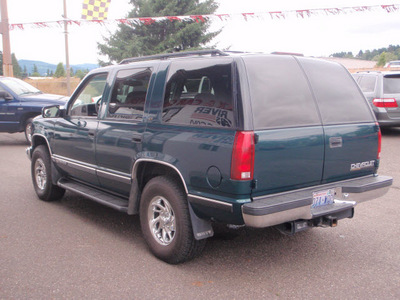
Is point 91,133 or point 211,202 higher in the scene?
point 91,133

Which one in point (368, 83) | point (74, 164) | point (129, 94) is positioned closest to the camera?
point (129, 94)

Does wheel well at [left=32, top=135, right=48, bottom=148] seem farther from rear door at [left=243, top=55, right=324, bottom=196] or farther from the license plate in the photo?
the license plate

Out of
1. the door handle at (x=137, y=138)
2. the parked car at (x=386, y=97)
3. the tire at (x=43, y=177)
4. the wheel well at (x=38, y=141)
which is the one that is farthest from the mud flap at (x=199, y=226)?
the parked car at (x=386, y=97)

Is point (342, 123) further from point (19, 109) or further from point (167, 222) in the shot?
point (19, 109)

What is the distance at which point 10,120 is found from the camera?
36.2 ft

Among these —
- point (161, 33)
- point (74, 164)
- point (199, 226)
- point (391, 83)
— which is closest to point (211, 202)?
point (199, 226)

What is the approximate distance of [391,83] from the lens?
11.4m

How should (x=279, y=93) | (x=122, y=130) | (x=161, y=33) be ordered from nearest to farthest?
1. (x=279, y=93)
2. (x=122, y=130)
3. (x=161, y=33)

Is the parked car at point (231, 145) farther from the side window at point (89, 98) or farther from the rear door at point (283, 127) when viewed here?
the side window at point (89, 98)

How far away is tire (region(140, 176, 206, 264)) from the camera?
12.0ft

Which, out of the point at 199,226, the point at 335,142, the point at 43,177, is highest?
the point at 335,142

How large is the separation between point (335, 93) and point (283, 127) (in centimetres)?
88

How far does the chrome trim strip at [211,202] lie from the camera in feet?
10.8

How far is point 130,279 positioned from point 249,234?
5.14 ft
